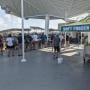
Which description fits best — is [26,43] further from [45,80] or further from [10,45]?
[45,80]

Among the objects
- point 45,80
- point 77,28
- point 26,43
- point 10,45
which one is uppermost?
point 77,28

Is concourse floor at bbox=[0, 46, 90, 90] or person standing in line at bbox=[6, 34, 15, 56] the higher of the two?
person standing in line at bbox=[6, 34, 15, 56]

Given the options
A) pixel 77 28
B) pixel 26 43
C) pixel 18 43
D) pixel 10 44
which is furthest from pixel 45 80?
pixel 26 43

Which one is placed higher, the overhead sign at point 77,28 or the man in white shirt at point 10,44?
the overhead sign at point 77,28

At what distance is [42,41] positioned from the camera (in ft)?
110

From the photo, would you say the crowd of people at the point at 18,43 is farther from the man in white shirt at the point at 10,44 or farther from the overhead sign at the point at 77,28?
the overhead sign at the point at 77,28

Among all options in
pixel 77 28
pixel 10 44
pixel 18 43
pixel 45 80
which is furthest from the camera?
pixel 18 43

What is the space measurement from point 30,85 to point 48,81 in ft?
3.30

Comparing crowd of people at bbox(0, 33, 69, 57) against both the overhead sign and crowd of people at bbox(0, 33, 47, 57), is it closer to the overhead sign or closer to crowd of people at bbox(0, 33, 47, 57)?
crowd of people at bbox(0, 33, 47, 57)

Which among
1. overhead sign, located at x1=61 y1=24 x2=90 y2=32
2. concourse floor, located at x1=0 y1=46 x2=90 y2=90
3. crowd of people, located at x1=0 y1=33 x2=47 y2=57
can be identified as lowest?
concourse floor, located at x1=0 y1=46 x2=90 y2=90

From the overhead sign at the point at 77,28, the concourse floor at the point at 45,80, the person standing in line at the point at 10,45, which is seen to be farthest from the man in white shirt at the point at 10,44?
the overhead sign at the point at 77,28

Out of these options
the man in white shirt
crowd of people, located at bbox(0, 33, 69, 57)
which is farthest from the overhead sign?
the man in white shirt

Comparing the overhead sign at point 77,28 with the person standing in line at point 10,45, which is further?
the person standing in line at point 10,45

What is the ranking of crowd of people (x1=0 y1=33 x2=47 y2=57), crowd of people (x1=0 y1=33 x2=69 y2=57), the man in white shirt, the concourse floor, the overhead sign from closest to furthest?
1. the concourse floor
2. the overhead sign
3. crowd of people (x1=0 y1=33 x2=69 y2=57)
4. the man in white shirt
5. crowd of people (x1=0 y1=33 x2=47 y2=57)
